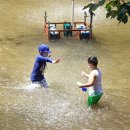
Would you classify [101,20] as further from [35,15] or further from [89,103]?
[89,103]

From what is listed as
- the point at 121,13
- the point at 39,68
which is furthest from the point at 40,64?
the point at 121,13

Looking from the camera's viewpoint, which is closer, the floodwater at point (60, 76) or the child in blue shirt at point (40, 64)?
the floodwater at point (60, 76)

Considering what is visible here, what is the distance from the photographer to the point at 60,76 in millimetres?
8641

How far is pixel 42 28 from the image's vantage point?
12.4 meters

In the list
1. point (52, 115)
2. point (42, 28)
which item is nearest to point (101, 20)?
point (42, 28)

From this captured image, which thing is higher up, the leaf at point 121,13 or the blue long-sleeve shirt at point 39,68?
the leaf at point 121,13

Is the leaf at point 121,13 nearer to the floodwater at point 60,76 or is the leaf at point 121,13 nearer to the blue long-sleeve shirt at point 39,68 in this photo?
the floodwater at point 60,76

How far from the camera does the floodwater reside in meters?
6.39

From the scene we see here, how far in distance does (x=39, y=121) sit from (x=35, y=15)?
8.19 metres

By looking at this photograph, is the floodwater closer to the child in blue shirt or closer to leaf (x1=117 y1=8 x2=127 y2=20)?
the child in blue shirt

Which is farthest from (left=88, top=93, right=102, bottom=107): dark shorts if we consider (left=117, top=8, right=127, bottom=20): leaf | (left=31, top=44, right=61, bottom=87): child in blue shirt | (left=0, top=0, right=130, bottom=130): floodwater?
(left=117, top=8, right=127, bottom=20): leaf

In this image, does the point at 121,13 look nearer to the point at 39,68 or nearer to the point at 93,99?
the point at 93,99

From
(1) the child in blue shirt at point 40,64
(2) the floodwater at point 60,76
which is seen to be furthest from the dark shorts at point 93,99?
(1) the child in blue shirt at point 40,64

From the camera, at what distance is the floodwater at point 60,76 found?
639 cm
